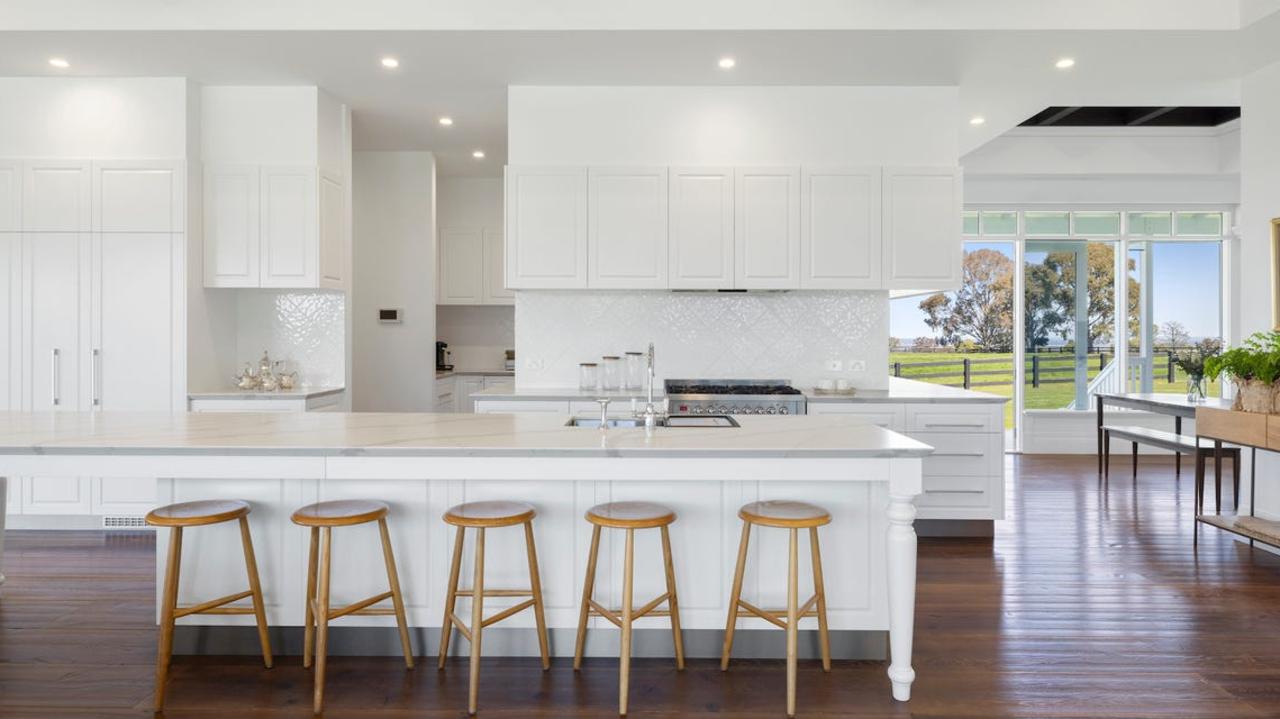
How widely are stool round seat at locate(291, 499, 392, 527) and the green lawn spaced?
7354 millimetres

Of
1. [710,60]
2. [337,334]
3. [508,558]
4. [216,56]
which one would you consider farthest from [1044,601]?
Answer: [216,56]

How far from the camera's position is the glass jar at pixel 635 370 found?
17.7 ft

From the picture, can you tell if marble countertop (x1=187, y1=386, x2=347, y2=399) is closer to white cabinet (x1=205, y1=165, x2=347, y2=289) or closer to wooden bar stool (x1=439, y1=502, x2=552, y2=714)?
white cabinet (x1=205, y1=165, x2=347, y2=289)

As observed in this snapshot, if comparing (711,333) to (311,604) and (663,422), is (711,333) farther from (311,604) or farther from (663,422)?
(311,604)

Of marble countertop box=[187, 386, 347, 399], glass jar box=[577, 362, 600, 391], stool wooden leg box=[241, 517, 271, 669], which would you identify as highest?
glass jar box=[577, 362, 600, 391]

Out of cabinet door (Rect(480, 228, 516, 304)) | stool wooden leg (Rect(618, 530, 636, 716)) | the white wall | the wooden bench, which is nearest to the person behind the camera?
stool wooden leg (Rect(618, 530, 636, 716))

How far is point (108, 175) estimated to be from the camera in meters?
4.91

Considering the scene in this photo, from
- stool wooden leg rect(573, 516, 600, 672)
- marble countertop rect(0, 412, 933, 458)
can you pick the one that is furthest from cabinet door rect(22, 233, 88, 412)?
stool wooden leg rect(573, 516, 600, 672)

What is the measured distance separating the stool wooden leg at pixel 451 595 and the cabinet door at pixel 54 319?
356 centimetres

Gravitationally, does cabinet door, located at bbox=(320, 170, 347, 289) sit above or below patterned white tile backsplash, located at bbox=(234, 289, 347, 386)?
above

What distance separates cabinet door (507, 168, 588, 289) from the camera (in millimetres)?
5105

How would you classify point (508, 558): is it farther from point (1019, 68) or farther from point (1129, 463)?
point (1129, 463)

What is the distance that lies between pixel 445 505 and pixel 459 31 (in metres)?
2.68

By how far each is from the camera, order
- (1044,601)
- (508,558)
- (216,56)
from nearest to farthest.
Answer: (508,558)
(1044,601)
(216,56)
